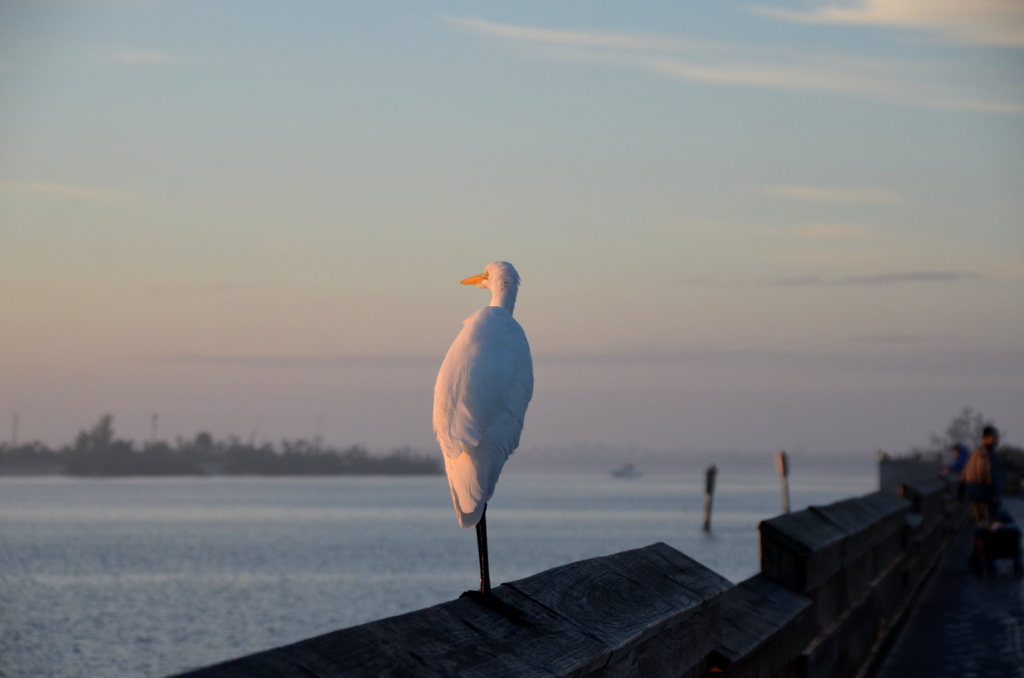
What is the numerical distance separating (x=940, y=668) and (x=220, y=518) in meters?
95.2

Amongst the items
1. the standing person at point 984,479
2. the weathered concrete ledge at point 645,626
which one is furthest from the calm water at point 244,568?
the weathered concrete ledge at point 645,626

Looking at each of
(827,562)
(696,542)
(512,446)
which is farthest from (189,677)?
(696,542)

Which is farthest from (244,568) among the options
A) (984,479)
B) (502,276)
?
(502,276)

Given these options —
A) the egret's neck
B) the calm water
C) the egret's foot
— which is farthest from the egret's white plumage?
the calm water

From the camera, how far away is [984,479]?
1405 cm

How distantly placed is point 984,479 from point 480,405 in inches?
480

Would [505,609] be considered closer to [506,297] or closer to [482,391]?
[482,391]

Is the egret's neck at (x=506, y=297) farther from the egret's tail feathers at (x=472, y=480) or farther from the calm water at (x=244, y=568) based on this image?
the calm water at (x=244, y=568)

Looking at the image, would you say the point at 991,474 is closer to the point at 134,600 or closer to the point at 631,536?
the point at 134,600

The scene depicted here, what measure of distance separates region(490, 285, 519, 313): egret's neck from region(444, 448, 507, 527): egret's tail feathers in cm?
98

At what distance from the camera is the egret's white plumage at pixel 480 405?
3.71 m

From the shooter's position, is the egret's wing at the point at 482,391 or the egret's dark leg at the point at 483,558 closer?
the egret's dark leg at the point at 483,558

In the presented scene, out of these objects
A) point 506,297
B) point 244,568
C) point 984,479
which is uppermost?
point 506,297

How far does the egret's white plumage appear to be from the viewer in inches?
146
